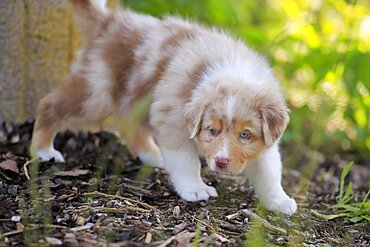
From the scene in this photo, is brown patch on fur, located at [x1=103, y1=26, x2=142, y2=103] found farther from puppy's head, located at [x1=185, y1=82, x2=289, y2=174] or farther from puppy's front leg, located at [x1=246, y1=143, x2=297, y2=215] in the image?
puppy's front leg, located at [x1=246, y1=143, x2=297, y2=215]

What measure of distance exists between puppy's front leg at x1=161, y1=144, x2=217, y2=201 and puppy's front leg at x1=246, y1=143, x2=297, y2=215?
320mm

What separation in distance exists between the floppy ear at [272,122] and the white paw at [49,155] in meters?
1.67

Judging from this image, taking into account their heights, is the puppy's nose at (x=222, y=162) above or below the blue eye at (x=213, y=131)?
below

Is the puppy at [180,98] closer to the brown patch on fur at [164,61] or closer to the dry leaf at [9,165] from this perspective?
the brown patch on fur at [164,61]

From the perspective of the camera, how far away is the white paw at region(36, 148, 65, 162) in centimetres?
494

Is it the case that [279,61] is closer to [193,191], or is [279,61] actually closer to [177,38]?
[177,38]

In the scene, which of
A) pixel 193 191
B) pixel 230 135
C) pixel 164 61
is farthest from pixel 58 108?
pixel 230 135

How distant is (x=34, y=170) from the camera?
446cm

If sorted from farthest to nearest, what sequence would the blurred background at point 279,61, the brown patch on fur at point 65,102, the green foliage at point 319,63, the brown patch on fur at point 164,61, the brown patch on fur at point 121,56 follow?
the green foliage at point 319,63, the blurred background at point 279,61, the brown patch on fur at point 65,102, the brown patch on fur at point 121,56, the brown patch on fur at point 164,61

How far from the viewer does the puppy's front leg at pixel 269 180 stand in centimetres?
443

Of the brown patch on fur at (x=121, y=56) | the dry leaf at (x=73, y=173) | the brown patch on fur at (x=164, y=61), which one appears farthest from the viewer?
the brown patch on fur at (x=121, y=56)

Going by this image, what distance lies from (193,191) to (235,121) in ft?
1.99

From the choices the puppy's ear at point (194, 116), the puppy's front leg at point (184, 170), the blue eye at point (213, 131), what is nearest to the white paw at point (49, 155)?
the puppy's front leg at point (184, 170)

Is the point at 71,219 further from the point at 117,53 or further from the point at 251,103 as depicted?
the point at 117,53
